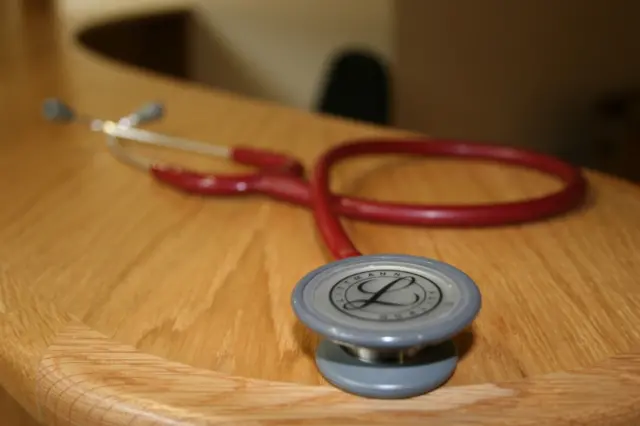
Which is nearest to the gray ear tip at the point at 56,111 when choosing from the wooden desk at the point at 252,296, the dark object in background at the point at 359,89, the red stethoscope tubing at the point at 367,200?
the wooden desk at the point at 252,296

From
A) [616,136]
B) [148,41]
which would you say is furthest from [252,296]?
[616,136]

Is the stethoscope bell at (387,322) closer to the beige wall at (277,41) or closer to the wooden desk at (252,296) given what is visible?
the wooden desk at (252,296)

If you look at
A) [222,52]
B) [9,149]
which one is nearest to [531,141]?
[222,52]

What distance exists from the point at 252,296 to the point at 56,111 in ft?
1.44

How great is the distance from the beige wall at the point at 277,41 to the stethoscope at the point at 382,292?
1983mm

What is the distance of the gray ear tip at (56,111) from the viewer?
0.84 m

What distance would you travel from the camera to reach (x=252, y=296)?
0.51 meters

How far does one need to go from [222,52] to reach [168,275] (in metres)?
2.22

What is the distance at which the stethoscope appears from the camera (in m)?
0.39

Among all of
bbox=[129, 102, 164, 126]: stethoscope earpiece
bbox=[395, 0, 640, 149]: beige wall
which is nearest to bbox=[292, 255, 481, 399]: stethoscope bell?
bbox=[129, 102, 164, 126]: stethoscope earpiece

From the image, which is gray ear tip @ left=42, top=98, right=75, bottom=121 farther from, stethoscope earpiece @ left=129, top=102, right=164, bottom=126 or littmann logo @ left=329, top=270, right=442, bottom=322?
littmann logo @ left=329, top=270, right=442, bottom=322

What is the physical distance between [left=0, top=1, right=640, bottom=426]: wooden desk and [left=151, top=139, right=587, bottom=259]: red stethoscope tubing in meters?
0.01

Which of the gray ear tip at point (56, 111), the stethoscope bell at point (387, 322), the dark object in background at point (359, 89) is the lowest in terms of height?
the dark object in background at point (359, 89)

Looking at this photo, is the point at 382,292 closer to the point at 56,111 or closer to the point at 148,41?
the point at 56,111
